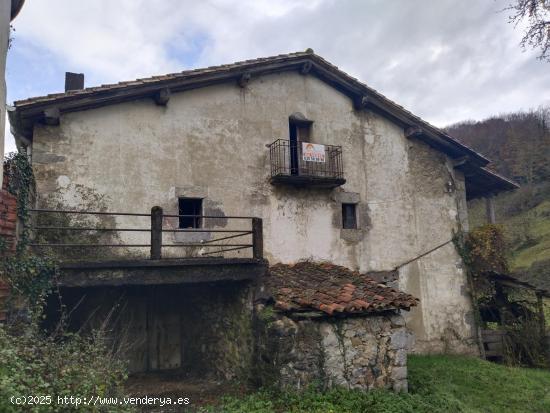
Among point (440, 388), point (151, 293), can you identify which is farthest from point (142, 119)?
point (440, 388)

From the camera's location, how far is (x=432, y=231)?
13.4 m

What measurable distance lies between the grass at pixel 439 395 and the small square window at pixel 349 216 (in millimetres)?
3928

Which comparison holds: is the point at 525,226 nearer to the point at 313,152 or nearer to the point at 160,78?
the point at 313,152

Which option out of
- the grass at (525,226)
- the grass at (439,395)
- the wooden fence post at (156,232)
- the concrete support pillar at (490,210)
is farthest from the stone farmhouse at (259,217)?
the grass at (525,226)

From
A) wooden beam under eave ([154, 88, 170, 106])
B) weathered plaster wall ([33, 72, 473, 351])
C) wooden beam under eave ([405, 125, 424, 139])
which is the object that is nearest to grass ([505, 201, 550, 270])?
weathered plaster wall ([33, 72, 473, 351])

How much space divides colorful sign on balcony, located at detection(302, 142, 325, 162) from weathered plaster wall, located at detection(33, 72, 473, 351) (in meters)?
0.66

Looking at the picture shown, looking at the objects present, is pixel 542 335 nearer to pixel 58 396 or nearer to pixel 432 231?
pixel 432 231

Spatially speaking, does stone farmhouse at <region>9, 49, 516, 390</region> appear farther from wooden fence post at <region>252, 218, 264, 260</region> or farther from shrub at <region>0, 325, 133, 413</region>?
shrub at <region>0, 325, 133, 413</region>

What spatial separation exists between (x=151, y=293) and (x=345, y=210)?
18.7 feet

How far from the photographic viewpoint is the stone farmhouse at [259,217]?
830 centimetres

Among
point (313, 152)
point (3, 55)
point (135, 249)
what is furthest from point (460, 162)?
point (3, 55)

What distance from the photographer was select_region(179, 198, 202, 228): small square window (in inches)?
410

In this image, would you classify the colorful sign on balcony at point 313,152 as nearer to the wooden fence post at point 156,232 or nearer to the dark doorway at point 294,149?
the dark doorway at point 294,149

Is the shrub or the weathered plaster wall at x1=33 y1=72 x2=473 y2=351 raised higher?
the weathered plaster wall at x1=33 y1=72 x2=473 y2=351
